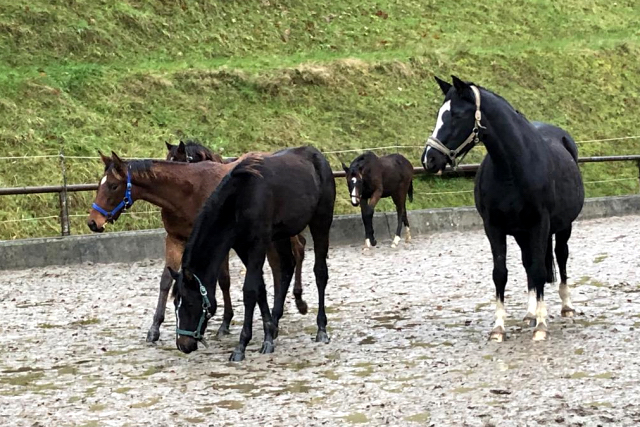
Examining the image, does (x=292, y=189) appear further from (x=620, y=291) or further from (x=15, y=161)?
(x=15, y=161)

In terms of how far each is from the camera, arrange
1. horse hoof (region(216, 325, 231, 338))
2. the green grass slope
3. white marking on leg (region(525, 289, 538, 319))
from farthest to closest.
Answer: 1. the green grass slope
2. horse hoof (region(216, 325, 231, 338))
3. white marking on leg (region(525, 289, 538, 319))

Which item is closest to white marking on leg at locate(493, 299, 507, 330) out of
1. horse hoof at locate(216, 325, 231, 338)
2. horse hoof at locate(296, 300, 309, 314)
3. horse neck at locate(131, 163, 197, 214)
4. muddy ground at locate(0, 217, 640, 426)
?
muddy ground at locate(0, 217, 640, 426)

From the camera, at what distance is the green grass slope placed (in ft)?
64.2

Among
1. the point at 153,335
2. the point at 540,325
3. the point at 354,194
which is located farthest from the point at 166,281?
the point at 354,194

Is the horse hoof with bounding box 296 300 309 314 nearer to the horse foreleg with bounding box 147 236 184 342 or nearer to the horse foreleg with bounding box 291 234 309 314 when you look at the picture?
the horse foreleg with bounding box 291 234 309 314

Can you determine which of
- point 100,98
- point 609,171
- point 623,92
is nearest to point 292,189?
point 100,98

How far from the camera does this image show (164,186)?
8.57 metres

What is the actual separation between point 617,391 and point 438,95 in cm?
2057

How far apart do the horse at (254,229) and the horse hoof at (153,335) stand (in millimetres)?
1065

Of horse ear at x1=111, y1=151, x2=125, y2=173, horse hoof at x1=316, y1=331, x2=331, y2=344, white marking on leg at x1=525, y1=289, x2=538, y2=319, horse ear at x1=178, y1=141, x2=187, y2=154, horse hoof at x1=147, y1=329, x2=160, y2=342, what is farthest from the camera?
horse ear at x1=178, y1=141, x2=187, y2=154

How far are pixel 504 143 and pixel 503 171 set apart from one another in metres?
0.23

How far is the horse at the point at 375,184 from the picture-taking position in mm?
17141

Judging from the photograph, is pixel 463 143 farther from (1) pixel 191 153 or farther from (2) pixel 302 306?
(1) pixel 191 153

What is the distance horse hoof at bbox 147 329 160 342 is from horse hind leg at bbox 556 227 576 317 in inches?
145
